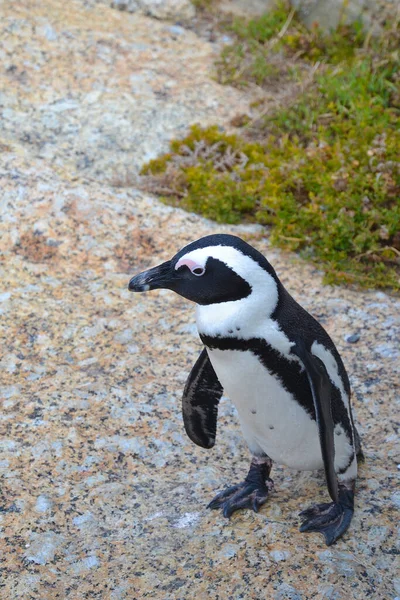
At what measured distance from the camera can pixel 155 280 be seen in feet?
8.70

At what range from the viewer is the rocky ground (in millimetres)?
2625

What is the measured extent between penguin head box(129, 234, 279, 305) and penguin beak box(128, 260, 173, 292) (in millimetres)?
47

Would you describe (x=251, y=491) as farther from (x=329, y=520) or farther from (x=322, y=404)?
(x=322, y=404)

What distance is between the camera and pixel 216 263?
2504 millimetres

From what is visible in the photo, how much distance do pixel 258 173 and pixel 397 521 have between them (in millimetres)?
2780

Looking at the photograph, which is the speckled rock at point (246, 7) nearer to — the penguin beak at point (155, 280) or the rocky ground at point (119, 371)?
the rocky ground at point (119, 371)

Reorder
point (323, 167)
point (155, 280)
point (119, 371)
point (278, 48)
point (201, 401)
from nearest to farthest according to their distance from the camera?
point (155, 280) → point (201, 401) → point (119, 371) → point (323, 167) → point (278, 48)

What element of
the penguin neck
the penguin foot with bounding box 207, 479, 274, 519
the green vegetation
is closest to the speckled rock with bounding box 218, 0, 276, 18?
the green vegetation

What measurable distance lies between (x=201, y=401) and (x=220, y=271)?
685 millimetres

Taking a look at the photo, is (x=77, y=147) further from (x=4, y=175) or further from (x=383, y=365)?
(x=383, y=365)

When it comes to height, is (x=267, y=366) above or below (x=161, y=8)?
above

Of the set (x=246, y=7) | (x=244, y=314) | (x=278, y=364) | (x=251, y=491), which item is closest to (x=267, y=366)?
(x=278, y=364)

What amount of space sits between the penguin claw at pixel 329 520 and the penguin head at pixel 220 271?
34.3 inches

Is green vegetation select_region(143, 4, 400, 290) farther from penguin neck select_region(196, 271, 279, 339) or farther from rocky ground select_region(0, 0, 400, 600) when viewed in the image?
penguin neck select_region(196, 271, 279, 339)
